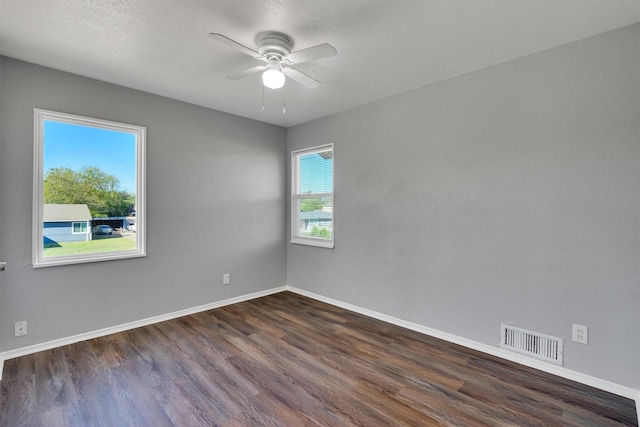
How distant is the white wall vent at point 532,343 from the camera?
7.39 ft

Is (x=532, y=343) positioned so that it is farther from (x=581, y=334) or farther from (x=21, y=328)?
(x=21, y=328)

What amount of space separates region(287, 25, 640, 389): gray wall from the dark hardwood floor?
0.41m

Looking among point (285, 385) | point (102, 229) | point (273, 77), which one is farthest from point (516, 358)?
point (102, 229)

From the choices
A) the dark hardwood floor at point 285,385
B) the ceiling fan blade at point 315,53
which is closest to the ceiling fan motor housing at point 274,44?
the ceiling fan blade at point 315,53

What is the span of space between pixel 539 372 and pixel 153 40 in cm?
386

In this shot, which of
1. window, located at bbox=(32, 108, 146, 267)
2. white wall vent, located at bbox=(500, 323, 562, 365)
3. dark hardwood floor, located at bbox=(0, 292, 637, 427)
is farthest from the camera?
window, located at bbox=(32, 108, 146, 267)

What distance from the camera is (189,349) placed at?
2652mm

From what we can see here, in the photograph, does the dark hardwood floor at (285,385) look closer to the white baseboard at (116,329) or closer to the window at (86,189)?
the white baseboard at (116,329)

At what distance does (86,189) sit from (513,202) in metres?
3.91

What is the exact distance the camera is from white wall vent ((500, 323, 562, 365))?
88.7 inches

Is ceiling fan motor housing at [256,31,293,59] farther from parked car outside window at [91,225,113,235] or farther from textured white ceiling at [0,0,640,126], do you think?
parked car outside window at [91,225,113,235]

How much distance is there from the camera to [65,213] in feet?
8.94

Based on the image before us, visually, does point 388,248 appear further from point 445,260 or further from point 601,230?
point 601,230

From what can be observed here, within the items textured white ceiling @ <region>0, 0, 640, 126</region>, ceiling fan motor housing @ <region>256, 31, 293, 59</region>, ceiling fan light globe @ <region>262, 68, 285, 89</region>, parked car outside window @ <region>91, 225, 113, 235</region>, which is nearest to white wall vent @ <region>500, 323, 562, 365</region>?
textured white ceiling @ <region>0, 0, 640, 126</region>
